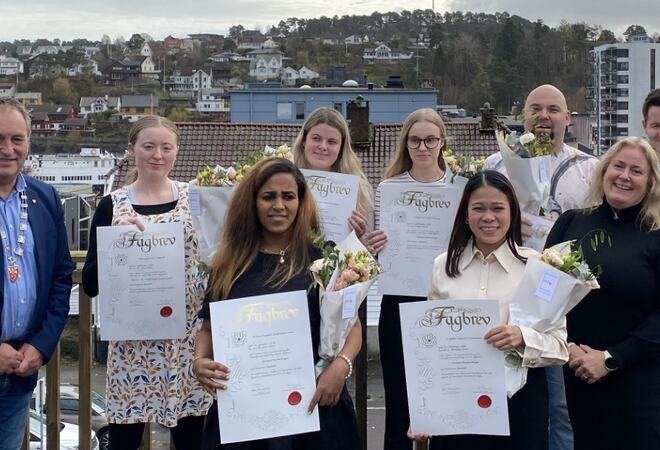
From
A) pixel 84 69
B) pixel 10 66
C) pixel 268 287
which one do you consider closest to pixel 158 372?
→ pixel 268 287

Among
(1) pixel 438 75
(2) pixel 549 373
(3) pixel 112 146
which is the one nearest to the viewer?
(2) pixel 549 373

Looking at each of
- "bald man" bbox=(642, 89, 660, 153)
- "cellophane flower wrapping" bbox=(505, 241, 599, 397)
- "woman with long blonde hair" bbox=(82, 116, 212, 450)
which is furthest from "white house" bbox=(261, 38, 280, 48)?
"cellophane flower wrapping" bbox=(505, 241, 599, 397)

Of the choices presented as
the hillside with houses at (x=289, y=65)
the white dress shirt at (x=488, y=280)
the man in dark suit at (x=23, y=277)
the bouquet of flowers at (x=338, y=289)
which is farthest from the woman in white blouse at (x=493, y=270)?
the hillside with houses at (x=289, y=65)

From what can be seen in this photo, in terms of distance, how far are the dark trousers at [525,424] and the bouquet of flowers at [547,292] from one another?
12 centimetres

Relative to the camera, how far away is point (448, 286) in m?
4.21

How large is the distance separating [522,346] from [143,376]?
6.63ft

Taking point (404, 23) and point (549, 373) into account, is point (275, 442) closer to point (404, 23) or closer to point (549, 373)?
point (549, 373)

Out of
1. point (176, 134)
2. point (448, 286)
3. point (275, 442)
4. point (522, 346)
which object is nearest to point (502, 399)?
point (522, 346)

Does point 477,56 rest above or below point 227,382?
above

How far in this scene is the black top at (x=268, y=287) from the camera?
4113 mm

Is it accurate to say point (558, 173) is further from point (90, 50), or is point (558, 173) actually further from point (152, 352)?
point (90, 50)

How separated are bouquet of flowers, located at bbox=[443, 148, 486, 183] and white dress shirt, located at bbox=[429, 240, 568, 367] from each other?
734 millimetres

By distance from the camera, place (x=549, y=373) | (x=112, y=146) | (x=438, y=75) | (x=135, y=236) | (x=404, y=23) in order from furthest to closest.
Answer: (x=404, y=23)
(x=112, y=146)
(x=438, y=75)
(x=549, y=373)
(x=135, y=236)

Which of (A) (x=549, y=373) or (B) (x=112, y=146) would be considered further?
(B) (x=112, y=146)
